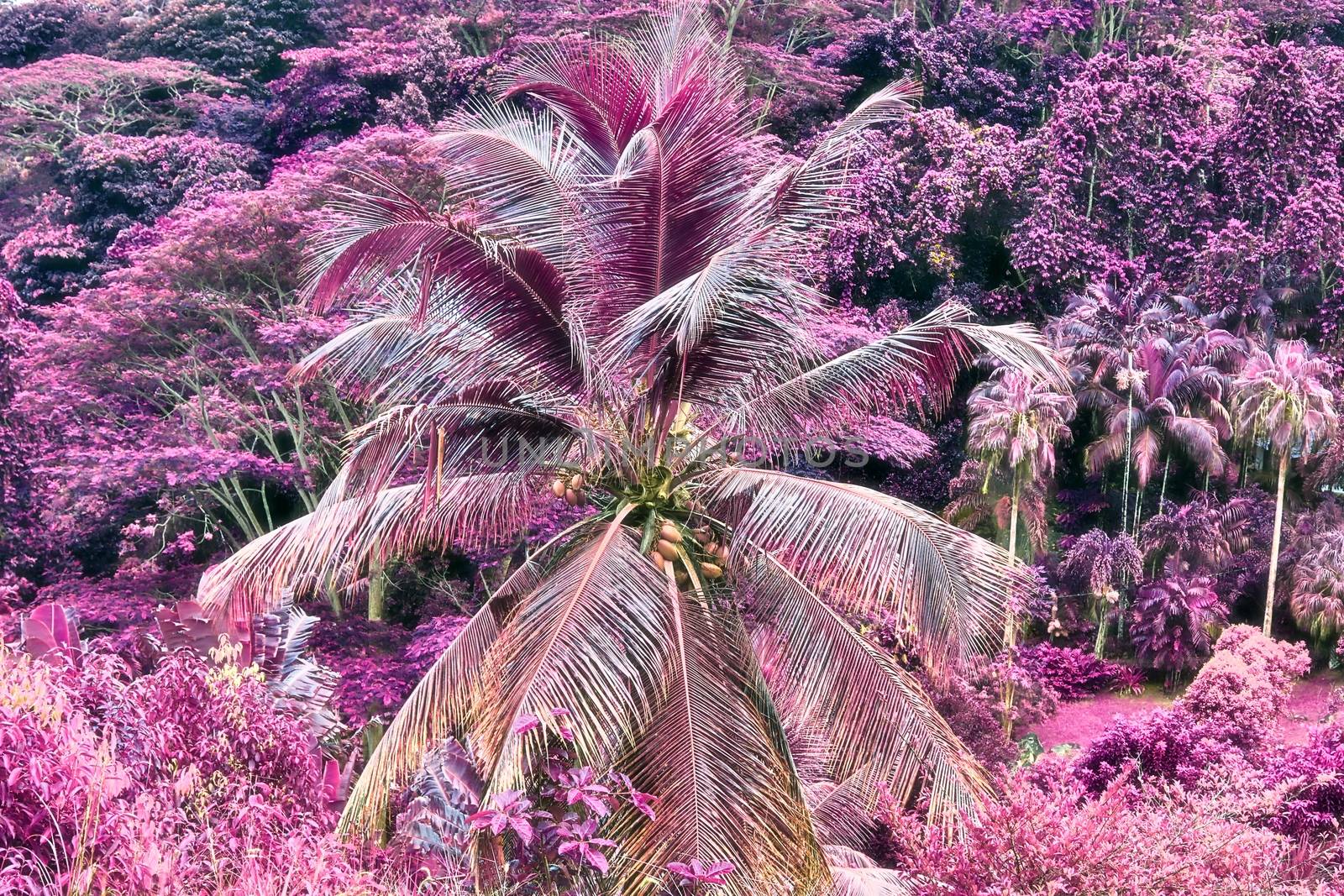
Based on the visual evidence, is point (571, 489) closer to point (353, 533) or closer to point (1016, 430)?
point (353, 533)

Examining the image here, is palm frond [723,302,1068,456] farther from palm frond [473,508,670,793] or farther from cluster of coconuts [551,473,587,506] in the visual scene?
palm frond [473,508,670,793]

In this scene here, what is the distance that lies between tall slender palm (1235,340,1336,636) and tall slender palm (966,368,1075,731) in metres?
2.55

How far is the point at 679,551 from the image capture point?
637 centimetres

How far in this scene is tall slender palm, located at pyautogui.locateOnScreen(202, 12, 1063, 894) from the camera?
572 cm

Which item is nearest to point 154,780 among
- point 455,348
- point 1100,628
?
point 455,348

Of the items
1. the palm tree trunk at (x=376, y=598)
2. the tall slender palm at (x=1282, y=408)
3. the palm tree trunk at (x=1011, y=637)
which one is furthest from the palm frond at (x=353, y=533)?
the tall slender palm at (x=1282, y=408)

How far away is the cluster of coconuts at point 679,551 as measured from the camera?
20.8 ft

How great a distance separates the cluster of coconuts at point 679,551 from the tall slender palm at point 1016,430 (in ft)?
31.5

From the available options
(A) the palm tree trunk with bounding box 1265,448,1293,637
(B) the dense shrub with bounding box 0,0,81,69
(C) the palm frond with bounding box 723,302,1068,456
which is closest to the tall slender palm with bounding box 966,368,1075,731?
(A) the palm tree trunk with bounding box 1265,448,1293,637

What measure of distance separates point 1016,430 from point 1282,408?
12.1ft

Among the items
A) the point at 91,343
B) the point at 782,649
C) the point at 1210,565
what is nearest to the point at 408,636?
the point at 91,343

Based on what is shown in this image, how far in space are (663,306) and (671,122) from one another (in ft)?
4.91

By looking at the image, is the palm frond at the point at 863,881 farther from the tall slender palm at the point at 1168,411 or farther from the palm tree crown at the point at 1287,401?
the tall slender palm at the point at 1168,411

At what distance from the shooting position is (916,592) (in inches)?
233
